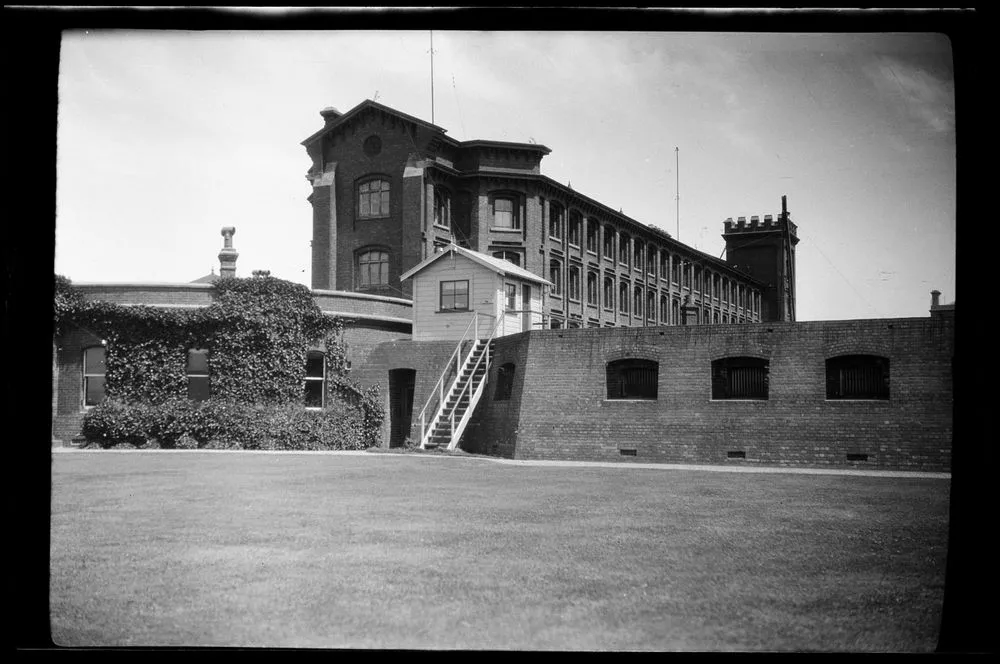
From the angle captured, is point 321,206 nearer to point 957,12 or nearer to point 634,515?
point 634,515

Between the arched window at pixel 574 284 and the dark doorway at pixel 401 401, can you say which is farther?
the arched window at pixel 574 284

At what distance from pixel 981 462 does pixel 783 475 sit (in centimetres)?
1134

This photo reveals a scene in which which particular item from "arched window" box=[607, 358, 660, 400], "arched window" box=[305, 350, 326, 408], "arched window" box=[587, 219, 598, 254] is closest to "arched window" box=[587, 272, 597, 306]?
"arched window" box=[587, 219, 598, 254]

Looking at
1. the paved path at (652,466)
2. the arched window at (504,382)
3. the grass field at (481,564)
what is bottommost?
the paved path at (652,466)

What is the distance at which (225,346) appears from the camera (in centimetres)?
1188

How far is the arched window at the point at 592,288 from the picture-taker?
3180 cm

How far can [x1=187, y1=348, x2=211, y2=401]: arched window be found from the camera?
12.5 m

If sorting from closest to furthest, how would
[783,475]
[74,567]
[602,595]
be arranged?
1. [602,595]
2. [74,567]
3. [783,475]

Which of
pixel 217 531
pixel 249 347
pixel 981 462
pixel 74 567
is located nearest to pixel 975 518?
pixel 981 462

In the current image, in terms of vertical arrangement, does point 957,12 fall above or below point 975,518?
above

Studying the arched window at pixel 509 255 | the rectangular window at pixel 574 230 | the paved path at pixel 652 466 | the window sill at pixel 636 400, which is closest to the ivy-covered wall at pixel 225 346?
the paved path at pixel 652 466

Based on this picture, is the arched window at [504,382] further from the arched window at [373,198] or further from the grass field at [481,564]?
the grass field at [481,564]

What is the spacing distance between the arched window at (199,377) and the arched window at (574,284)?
1639 centimetres

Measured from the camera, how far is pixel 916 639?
4434 mm
